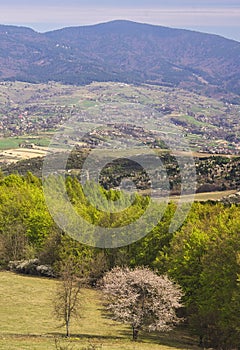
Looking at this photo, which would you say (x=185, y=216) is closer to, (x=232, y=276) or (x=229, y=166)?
(x=232, y=276)

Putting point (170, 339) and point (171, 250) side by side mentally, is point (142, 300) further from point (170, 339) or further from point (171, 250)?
point (171, 250)

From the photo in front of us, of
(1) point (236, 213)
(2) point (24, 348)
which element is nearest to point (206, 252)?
(1) point (236, 213)

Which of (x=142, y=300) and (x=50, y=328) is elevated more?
(x=142, y=300)

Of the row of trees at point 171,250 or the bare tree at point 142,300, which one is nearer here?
the bare tree at point 142,300

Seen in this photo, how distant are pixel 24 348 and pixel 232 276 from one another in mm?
14503

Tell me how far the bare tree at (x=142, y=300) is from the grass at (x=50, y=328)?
0.95 metres

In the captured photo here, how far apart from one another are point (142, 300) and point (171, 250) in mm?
11270

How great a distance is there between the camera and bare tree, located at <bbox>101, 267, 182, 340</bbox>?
2959 centimetres

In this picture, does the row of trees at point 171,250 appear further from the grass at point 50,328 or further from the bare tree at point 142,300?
the bare tree at point 142,300

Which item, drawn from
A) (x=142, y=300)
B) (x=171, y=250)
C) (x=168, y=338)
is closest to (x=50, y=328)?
(x=142, y=300)

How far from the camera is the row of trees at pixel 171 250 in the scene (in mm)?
31797

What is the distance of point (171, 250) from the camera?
40.8 metres

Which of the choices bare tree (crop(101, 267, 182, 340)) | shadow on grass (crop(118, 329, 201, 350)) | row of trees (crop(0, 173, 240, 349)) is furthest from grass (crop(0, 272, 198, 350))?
row of trees (crop(0, 173, 240, 349))

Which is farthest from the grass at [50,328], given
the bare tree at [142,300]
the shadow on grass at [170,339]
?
the bare tree at [142,300]
